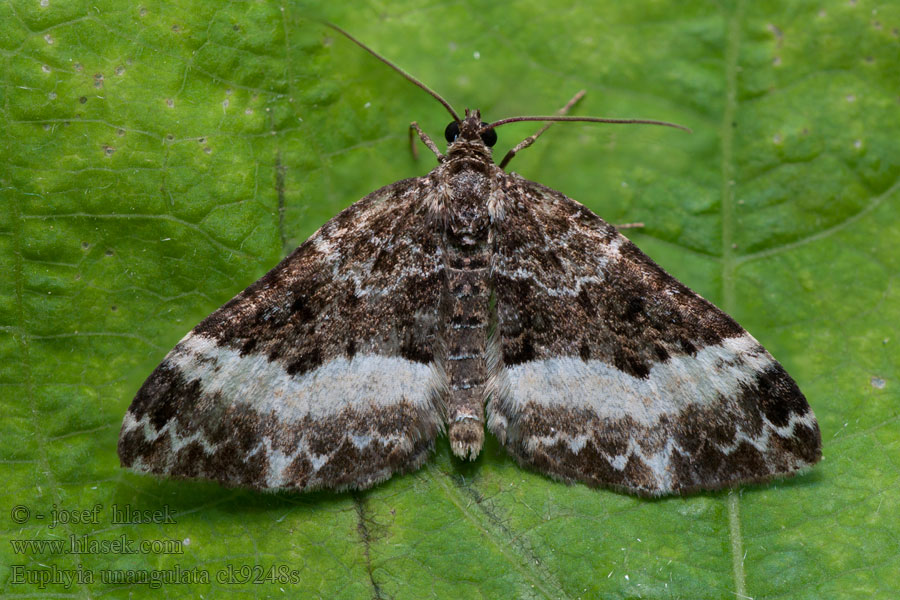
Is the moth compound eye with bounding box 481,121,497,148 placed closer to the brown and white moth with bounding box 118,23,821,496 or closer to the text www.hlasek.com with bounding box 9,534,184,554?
the brown and white moth with bounding box 118,23,821,496

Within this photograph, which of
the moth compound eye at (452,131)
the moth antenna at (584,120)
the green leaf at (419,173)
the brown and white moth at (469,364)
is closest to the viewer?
the brown and white moth at (469,364)

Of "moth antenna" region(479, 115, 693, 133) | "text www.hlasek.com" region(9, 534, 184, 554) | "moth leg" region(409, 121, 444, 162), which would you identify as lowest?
"text www.hlasek.com" region(9, 534, 184, 554)

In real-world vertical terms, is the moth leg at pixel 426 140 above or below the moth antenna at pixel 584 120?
below

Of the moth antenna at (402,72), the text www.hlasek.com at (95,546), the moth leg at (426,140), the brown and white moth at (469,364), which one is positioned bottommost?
the text www.hlasek.com at (95,546)

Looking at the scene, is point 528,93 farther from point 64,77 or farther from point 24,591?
point 24,591

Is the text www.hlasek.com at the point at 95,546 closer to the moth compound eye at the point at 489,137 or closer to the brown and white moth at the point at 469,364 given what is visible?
the brown and white moth at the point at 469,364

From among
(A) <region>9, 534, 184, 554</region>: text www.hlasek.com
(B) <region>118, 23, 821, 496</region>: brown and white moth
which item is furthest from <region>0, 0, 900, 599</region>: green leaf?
(B) <region>118, 23, 821, 496</region>: brown and white moth

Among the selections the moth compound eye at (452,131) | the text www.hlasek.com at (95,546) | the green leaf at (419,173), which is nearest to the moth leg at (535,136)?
the green leaf at (419,173)

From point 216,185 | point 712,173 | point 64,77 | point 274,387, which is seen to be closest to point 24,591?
point 274,387
